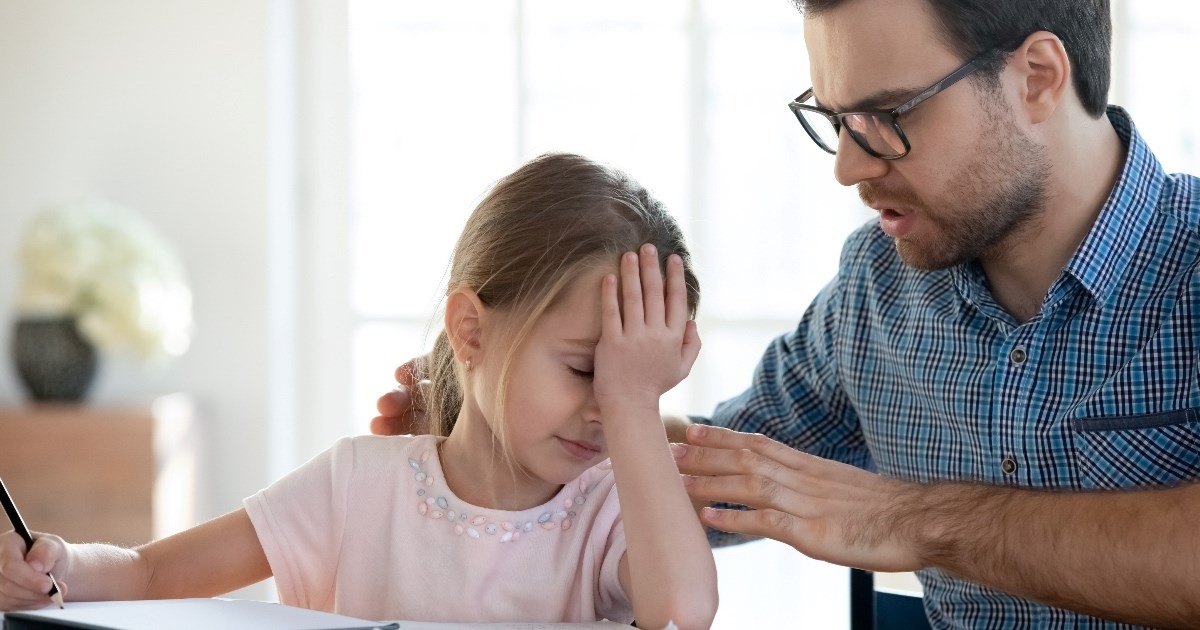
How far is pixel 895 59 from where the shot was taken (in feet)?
4.82

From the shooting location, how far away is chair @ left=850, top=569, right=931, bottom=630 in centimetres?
143

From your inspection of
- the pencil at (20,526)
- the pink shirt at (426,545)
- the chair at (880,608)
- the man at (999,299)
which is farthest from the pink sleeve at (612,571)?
the pencil at (20,526)

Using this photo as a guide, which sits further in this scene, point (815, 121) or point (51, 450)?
point (815, 121)

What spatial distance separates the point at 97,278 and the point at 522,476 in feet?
6.72

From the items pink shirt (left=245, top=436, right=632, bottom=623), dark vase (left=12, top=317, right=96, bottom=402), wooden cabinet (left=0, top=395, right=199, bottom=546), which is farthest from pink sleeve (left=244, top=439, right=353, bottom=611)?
dark vase (left=12, top=317, right=96, bottom=402)

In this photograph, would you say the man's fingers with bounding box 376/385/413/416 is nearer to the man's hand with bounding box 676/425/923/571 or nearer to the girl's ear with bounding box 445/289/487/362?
the girl's ear with bounding box 445/289/487/362

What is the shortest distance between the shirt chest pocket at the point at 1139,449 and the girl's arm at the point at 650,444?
21.2 inches

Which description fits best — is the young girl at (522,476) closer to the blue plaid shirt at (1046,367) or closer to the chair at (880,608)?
the chair at (880,608)

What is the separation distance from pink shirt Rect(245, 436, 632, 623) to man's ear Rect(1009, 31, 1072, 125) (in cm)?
73

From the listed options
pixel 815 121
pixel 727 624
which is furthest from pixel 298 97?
pixel 727 624

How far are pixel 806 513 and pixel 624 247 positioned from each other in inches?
12.8

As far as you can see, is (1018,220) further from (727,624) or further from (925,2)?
(727,624)

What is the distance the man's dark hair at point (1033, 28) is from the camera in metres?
1.46

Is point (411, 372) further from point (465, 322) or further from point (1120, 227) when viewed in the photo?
point (1120, 227)
